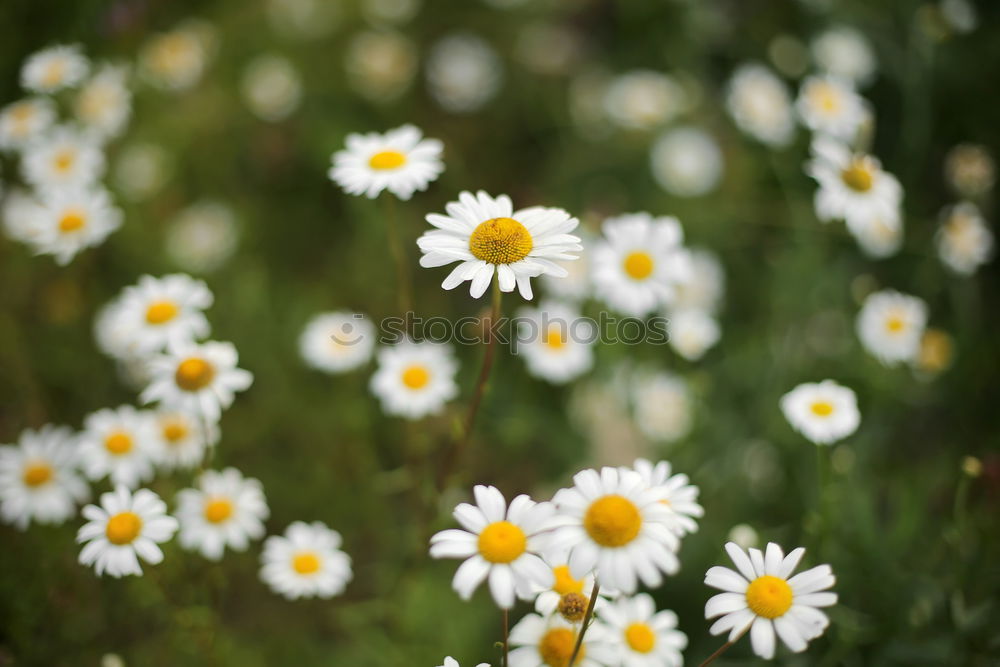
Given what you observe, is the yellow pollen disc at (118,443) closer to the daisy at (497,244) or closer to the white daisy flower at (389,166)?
the white daisy flower at (389,166)

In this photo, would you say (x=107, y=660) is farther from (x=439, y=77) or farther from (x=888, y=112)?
(x=888, y=112)

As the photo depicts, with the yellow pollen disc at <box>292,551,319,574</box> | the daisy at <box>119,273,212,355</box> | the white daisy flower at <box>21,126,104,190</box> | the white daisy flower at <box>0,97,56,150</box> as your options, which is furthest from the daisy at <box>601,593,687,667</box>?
the white daisy flower at <box>0,97,56,150</box>

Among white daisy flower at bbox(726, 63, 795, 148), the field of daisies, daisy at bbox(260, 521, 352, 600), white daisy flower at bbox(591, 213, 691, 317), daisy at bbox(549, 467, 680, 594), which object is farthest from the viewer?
white daisy flower at bbox(726, 63, 795, 148)

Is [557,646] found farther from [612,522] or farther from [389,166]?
[389,166]

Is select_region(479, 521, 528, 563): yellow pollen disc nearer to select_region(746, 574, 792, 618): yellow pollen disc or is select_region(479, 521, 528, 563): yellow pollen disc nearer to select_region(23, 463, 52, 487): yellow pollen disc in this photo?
select_region(746, 574, 792, 618): yellow pollen disc

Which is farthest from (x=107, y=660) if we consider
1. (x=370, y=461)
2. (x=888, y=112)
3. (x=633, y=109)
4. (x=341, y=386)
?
(x=888, y=112)

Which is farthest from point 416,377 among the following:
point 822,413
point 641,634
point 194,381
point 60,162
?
point 60,162
